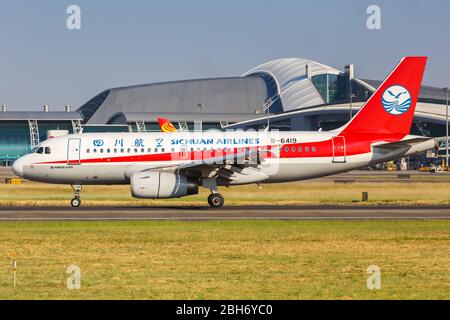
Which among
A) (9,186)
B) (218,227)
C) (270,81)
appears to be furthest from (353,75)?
(218,227)

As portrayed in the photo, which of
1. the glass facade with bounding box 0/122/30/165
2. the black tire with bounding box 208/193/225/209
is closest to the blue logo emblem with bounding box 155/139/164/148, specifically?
the black tire with bounding box 208/193/225/209

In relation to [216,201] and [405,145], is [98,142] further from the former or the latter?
[405,145]

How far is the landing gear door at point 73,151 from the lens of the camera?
45.3 m

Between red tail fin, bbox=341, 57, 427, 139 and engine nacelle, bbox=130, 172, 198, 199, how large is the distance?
35.0 ft

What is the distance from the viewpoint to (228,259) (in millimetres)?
23188

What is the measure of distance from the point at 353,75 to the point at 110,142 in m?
136

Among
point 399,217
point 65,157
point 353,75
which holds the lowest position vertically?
point 399,217

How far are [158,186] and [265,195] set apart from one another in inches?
457

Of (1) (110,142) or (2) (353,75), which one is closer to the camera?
(1) (110,142)

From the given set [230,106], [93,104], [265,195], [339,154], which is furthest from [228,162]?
[93,104]

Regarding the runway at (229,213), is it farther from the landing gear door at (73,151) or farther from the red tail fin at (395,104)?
the red tail fin at (395,104)

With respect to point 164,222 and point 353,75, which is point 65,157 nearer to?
point 164,222

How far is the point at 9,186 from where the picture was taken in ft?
197
